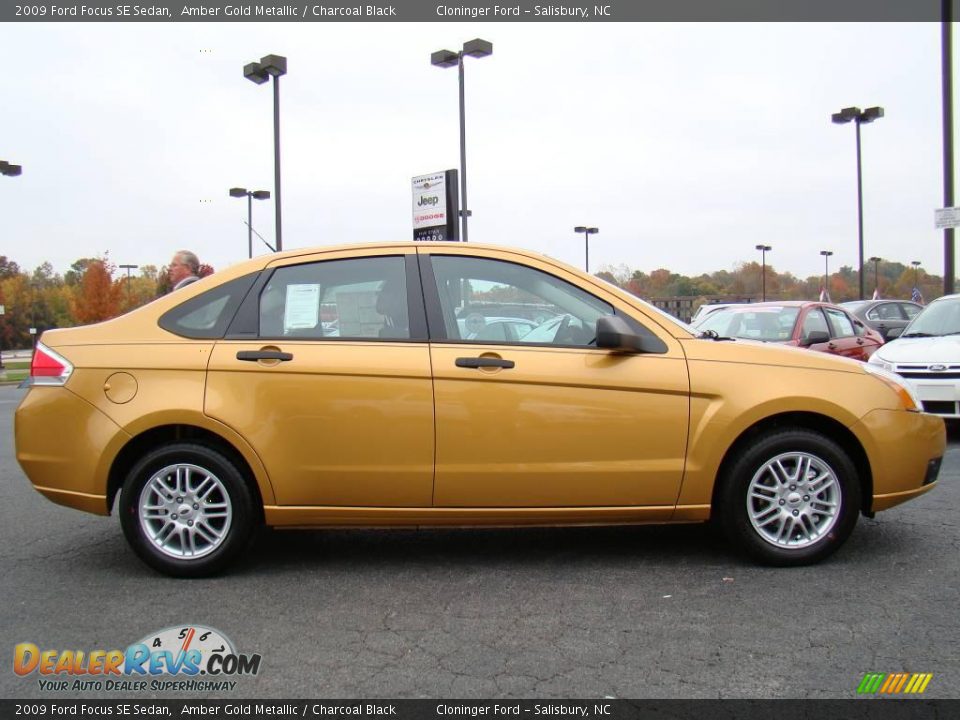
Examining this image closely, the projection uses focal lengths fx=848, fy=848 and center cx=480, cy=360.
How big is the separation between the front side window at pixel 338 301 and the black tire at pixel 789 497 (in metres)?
1.89

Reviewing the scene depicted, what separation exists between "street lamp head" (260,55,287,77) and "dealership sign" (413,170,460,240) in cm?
426

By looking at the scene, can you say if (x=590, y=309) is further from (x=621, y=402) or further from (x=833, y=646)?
(x=833, y=646)

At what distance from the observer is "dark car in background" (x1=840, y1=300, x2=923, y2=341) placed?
18.2 metres

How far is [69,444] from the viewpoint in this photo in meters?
4.30

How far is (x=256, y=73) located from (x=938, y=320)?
48.1 feet

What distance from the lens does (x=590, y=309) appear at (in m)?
4.44

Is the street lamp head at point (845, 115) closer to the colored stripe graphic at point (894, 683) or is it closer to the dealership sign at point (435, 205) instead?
the dealership sign at point (435, 205)

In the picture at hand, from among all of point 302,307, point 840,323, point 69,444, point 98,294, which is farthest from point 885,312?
point 98,294

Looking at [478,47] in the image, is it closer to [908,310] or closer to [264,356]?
[908,310]

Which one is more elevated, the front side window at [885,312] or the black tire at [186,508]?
the front side window at [885,312]

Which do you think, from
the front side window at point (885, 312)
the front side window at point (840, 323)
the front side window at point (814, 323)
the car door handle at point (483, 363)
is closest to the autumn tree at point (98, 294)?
the front side window at point (885, 312)

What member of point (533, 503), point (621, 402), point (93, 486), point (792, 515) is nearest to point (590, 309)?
point (621, 402)

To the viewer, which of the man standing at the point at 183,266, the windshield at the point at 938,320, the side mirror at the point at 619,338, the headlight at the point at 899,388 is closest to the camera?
the side mirror at the point at 619,338

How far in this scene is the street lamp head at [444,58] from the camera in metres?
18.1
